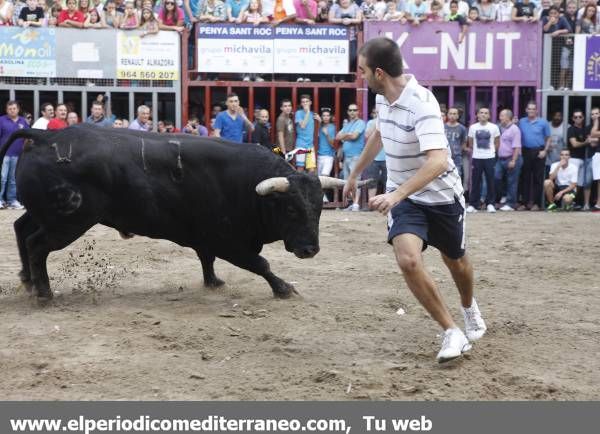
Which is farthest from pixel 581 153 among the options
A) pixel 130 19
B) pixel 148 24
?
pixel 130 19

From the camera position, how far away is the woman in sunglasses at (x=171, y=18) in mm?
14570

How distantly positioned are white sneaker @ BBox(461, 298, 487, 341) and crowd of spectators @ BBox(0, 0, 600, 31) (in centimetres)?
996

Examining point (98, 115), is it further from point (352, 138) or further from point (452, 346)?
point (452, 346)

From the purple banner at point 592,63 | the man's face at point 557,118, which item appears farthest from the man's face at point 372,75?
the purple banner at point 592,63

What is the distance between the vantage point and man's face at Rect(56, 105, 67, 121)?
13.8 meters

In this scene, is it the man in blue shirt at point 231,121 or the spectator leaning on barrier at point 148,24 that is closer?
the man in blue shirt at point 231,121

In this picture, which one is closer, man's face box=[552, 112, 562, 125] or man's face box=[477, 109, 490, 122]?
man's face box=[477, 109, 490, 122]

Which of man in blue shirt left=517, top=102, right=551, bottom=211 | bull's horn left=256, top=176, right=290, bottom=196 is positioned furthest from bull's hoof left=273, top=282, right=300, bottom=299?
man in blue shirt left=517, top=102, right=551, bottom=211

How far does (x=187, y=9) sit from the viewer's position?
1480cm

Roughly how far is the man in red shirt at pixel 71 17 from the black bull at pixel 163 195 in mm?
8311

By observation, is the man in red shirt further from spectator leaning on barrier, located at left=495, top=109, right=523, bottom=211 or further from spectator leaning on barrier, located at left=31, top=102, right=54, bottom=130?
spectator leaning on barrier, located at left=495, top=109, right=523, bottom=211

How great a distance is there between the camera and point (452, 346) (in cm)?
489

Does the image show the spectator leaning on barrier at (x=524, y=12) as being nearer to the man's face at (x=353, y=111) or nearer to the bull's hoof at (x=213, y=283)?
the man's face at (x=353, y=111)

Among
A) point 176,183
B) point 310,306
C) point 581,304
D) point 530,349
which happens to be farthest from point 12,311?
point 581,304
